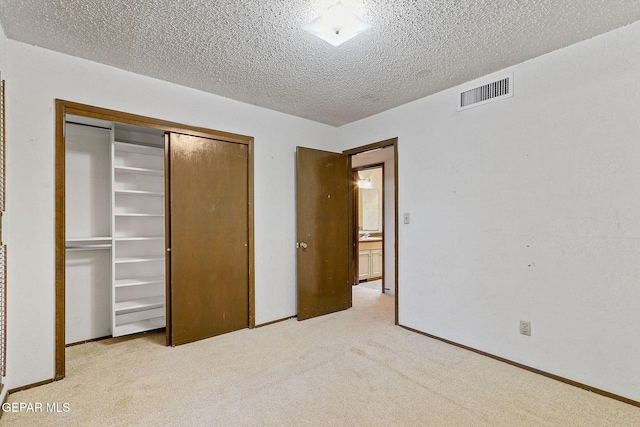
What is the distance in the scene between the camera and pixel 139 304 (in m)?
Answer: 3.34

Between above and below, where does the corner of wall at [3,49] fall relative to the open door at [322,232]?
above

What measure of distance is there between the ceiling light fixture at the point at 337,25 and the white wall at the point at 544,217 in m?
1.54

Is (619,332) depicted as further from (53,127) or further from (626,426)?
(53,127)

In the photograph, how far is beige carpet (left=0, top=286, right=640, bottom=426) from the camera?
1.93 m

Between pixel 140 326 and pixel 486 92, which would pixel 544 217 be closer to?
pixel 486 92

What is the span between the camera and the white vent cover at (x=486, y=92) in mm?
2693

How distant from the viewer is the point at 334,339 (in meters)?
3.18

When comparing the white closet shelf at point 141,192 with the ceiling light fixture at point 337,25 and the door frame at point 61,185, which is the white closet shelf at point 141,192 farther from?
the ceiling light fixture at point 337,25

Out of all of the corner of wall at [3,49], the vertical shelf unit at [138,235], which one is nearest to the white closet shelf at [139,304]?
the vertical shelf unit at [138,235]

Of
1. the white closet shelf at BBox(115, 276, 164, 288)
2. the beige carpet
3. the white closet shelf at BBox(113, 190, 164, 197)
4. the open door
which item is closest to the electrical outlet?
the beige carpet

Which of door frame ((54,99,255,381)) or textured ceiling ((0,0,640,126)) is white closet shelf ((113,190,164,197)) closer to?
door frame ((54,99,255,381))

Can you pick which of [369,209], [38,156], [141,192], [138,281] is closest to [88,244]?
[138,281]

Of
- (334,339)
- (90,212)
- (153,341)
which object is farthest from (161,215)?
(334,339)

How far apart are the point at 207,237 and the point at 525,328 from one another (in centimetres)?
297
